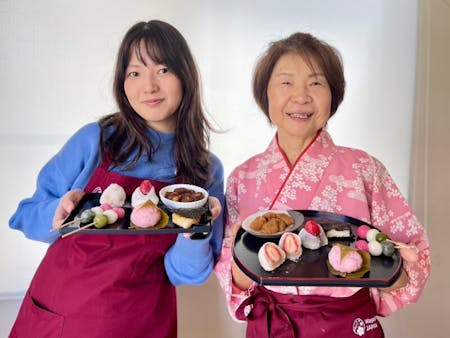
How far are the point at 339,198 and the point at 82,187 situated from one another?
35.4 inches

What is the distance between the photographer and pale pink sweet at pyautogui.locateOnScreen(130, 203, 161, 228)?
1.22m

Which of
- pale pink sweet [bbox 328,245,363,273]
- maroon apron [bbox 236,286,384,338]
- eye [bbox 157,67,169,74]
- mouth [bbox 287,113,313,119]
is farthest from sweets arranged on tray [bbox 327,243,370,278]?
eye [bbox 157,67,169,74]

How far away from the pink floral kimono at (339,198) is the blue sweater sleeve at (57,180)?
0.56 m

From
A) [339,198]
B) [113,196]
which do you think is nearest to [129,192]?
[113,196]

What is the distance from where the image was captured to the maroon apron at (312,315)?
1.35 metres

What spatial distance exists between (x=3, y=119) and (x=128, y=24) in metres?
0.63

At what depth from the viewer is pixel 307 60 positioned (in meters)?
1.49

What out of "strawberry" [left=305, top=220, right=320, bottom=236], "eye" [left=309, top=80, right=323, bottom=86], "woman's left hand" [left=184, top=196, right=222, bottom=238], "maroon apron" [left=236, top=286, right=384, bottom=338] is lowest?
"maroon apron" [left=236, top=286, right=384, bottom=338]

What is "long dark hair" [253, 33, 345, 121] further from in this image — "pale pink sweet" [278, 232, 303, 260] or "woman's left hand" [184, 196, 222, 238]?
"pale pink sweet" [278, 232, 303, 260]

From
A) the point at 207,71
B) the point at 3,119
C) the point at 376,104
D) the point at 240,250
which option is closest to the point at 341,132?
the point at 376,104

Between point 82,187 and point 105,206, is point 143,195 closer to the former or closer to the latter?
point 105,206

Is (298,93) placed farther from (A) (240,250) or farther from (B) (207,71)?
(A) (240,250)

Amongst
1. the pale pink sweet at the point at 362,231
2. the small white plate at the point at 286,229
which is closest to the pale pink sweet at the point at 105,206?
the small white plate at the point at 286,229

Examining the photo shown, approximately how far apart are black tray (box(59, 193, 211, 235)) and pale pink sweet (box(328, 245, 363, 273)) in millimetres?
366
